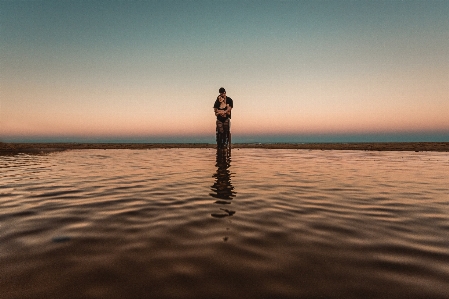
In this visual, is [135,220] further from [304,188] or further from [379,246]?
[304,188]

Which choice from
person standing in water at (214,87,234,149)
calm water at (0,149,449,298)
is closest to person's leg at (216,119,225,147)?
person standing in water at (214,87,234,149)

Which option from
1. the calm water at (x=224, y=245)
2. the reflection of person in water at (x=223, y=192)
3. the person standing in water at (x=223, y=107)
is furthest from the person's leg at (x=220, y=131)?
the calm water at (x=224, y=245)

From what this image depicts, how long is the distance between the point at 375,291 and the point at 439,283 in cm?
59

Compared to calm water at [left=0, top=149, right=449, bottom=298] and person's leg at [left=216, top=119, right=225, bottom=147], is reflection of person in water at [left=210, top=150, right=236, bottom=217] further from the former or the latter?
person's leg at [left=216, top=119, right=225, bottom=147]

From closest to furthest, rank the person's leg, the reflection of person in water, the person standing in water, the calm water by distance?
1. the calm water
2. the reflection of person in water
3. the person standing in water
4. the person's leg

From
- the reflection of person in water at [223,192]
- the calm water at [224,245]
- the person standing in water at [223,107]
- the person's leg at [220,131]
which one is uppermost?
the person standing in water at [223,107]

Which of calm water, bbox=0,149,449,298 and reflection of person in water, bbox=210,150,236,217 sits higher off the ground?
reflection of person in water, bbox=210,150,236,217

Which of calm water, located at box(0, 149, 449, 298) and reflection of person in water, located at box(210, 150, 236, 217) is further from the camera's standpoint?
reflection of person in water, located at box(210, 150, 236, 217)

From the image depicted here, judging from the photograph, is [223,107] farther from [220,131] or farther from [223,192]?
[223,192]

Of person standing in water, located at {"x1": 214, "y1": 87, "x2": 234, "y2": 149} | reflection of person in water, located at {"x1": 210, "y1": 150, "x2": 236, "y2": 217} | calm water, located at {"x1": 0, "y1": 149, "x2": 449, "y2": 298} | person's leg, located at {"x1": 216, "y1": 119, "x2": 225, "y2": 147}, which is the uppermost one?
person standing in water, located at {"x1": 214, "y1": 87, "x2": 234, "y2": 149}

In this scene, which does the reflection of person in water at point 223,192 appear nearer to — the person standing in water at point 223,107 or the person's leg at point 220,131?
the person standing in water at point 223,107

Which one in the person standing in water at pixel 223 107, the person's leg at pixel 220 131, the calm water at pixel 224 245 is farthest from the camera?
the person's leg at pixel 220 131

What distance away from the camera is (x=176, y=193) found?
4.98 m

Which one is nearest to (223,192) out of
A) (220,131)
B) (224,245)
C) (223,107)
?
(224,245)
